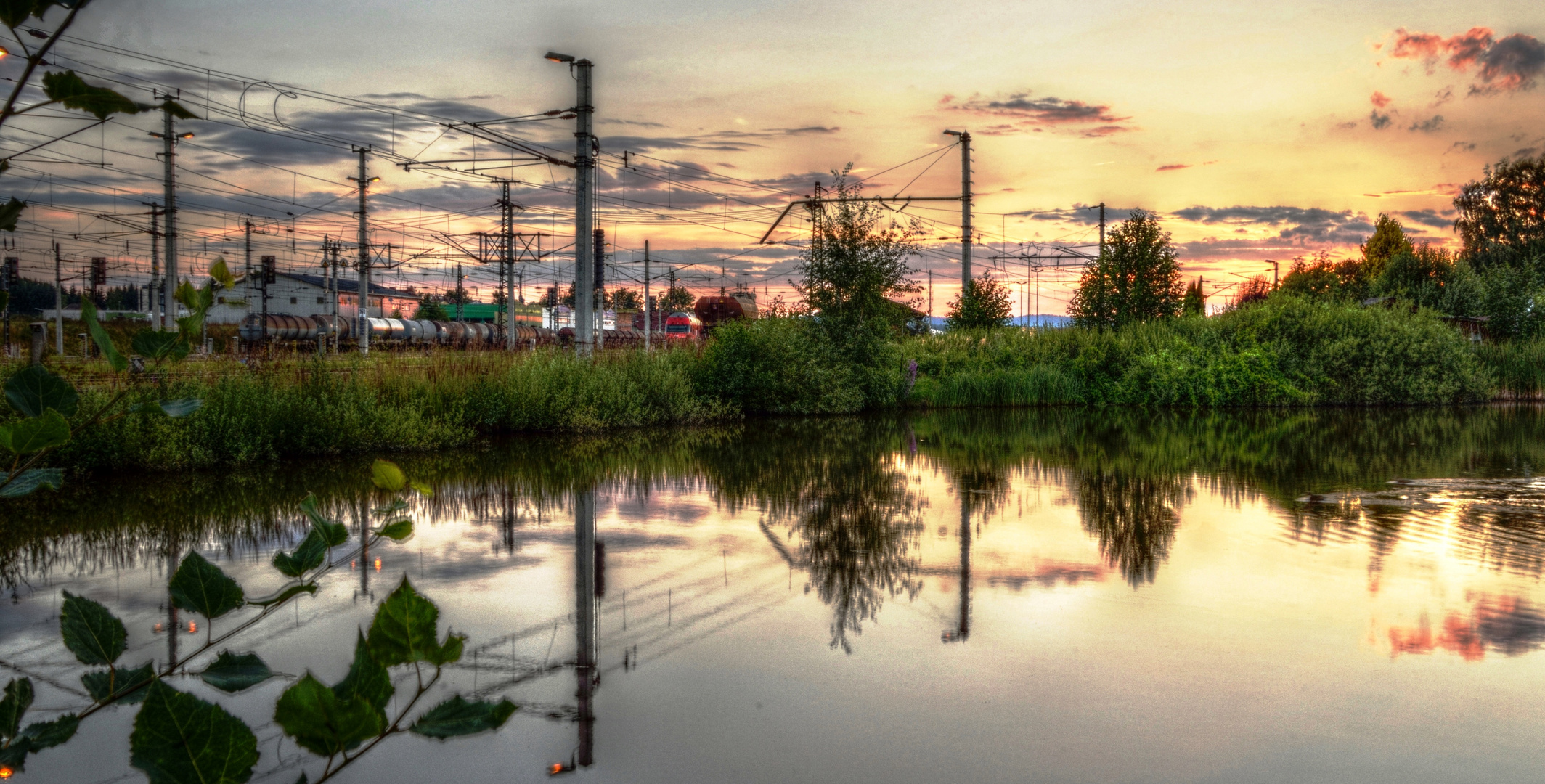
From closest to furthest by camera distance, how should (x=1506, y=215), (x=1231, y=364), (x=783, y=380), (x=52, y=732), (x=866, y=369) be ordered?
(x=52, y=732), (x=783, y=380), (x=866, y=369), (x=1231, y=364), (x=1506, y=215)

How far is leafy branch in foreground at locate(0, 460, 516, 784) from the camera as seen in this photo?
3.95 ft

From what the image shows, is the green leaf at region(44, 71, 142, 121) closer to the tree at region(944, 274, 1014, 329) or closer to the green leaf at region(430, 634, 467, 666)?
the green leaf at region(430, 634, 467, 666)

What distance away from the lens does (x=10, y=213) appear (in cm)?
133

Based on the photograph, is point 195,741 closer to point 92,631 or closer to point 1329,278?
point 92,631

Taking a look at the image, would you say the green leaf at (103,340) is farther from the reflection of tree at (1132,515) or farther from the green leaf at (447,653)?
the reflection of tree at (1132,515)

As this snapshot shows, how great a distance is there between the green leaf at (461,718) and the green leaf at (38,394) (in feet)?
2.32

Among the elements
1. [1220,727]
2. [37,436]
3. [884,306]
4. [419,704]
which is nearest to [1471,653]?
[1220,727]

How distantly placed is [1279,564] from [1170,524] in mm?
1702

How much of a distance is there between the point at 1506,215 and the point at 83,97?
7083cm

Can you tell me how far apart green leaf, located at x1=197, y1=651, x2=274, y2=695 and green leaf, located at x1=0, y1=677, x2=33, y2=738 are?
265 mm

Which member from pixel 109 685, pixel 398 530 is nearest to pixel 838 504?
pixel 398 530

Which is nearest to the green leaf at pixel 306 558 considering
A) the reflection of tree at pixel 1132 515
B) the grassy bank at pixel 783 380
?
the reflection of tree at pixel 1132 515

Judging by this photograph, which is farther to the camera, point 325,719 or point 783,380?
point 783,380

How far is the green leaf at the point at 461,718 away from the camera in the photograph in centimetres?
136
